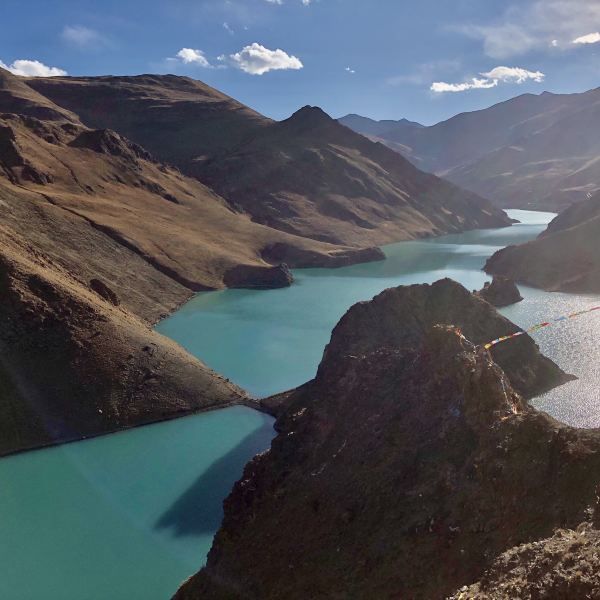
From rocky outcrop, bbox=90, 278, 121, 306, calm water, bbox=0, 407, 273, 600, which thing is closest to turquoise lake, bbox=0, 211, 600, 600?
calm water, bbox=0, 407, 273, 600

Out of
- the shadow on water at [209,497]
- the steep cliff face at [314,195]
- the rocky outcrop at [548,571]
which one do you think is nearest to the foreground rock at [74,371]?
the shadow on water at [209,497]

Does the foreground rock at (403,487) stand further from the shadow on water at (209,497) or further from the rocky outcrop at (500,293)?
the rocky outcrop at (500,293)

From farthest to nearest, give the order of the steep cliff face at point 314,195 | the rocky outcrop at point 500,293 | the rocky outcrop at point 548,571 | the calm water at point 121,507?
the steep cliff face at point 314,195, the rocky outcrop at point 500,293, the calm water at point 121,507, the rocky outcrop at point 548,571

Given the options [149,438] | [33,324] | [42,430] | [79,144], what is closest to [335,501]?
[149,438]

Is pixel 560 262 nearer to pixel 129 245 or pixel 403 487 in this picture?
pixel 129 245

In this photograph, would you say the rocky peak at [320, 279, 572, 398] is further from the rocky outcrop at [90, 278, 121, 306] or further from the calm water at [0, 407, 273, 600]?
the rocky outcrop at [90, 278, 121, 306]

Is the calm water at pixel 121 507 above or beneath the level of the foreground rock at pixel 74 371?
beneath

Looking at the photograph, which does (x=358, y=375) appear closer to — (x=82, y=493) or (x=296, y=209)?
(x=82, y=493)
